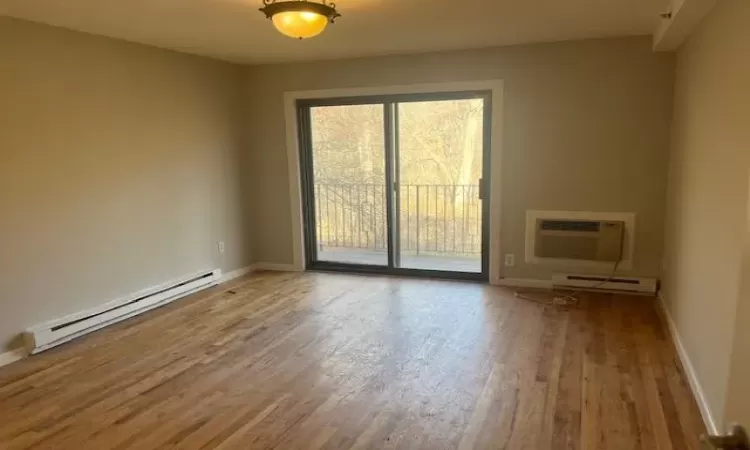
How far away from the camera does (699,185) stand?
3.05 m

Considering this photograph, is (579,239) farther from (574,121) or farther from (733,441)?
(733,441)

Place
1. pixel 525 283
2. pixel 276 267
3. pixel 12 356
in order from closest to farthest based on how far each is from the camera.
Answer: pixel 12 356
pixel 525 283
pixel 276 267

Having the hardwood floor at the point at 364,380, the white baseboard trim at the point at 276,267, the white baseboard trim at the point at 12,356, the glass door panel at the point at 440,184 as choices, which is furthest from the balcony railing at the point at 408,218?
the white baseboard trim at the point at 12,356

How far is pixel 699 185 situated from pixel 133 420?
132 inches

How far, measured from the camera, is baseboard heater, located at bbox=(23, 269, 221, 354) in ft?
11.9

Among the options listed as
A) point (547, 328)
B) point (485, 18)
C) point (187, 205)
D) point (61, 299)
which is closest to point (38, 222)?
point (61, 299)

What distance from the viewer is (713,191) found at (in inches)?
106

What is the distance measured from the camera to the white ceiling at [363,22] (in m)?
3.23

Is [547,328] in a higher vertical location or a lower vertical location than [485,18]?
lower

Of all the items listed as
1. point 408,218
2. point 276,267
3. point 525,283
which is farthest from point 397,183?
point 276,267

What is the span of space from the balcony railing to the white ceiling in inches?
55.7

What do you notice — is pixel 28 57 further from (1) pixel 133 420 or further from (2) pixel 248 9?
(1) pixel 133 420

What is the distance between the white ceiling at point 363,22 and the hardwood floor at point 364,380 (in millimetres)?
2201

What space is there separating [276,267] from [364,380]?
306cm
